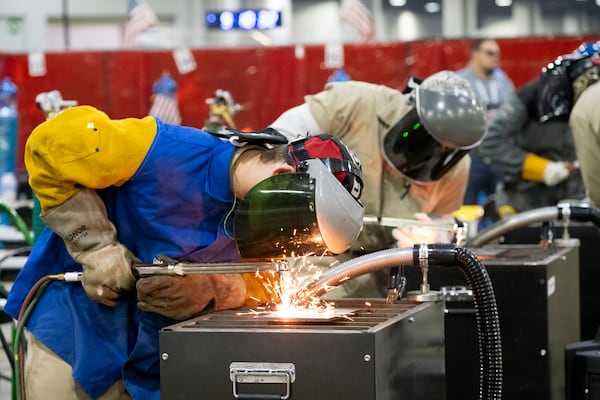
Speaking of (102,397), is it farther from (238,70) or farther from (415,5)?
(415,5)

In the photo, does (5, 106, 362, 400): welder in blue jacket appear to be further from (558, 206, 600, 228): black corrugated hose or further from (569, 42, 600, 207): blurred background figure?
(569, 42, 600, 207): blurred background figure

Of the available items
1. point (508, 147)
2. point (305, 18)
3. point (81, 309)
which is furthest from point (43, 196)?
point (305, 18)

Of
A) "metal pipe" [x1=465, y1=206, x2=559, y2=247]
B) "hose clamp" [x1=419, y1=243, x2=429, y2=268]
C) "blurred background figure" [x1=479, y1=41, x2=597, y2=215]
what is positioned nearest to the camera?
"hose clamp" [x1=419, y1=243, x2=429, y2=268]

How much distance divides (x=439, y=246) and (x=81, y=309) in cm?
97

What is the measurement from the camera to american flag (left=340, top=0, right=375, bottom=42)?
12367 mm

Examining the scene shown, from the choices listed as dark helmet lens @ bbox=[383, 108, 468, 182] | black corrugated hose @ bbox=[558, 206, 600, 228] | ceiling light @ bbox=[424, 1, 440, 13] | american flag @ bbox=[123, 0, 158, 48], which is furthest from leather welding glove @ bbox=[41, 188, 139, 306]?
ceiling light @ bbox=[424, 1, 440, 13]

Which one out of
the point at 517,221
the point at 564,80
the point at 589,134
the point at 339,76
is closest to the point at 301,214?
the point at 517,221

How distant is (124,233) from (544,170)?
4.89m

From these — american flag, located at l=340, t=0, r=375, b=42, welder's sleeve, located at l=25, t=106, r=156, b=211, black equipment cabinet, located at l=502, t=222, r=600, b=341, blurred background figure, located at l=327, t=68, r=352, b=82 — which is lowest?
black equipment cabinet, located at l=502, t=222, r=600, b=341

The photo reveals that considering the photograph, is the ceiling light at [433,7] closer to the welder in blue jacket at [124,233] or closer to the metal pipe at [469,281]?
the welder in blue jacket at [124,233]

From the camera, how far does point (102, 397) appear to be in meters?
3.01

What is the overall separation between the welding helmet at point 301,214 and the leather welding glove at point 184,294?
10.7 inches

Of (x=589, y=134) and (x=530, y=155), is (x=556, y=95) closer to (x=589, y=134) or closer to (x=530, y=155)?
(x=589, y=134)

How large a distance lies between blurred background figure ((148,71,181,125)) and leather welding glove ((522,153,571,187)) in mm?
4909
